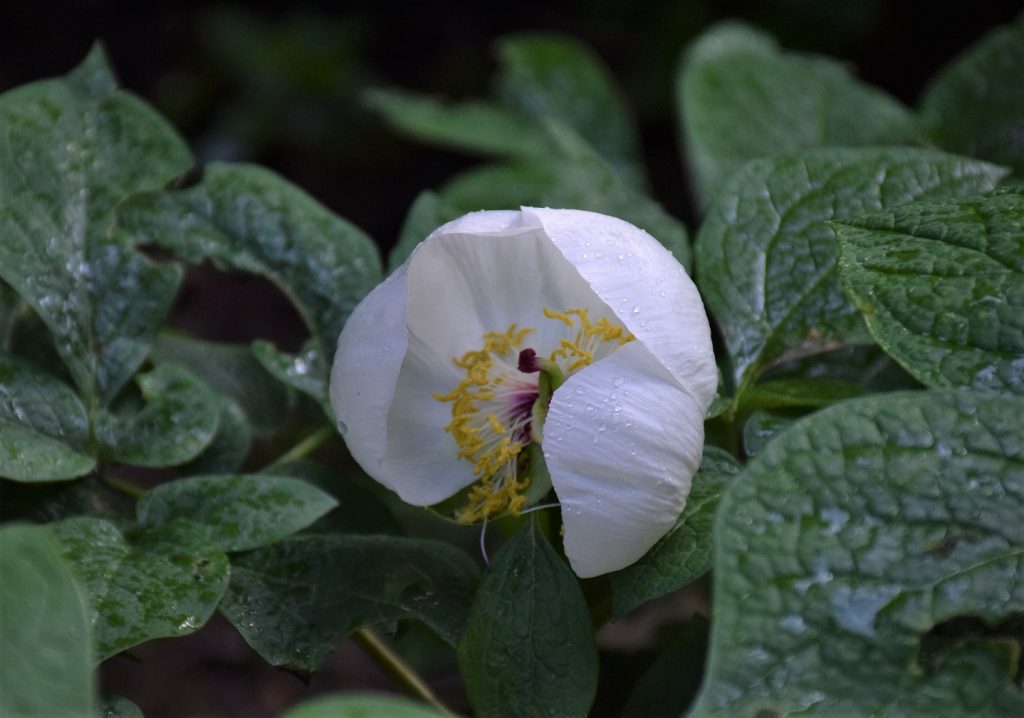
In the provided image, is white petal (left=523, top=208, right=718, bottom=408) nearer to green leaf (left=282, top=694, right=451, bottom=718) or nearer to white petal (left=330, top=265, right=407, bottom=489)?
white petal (left=330, top=265, right=407, bottom=489)

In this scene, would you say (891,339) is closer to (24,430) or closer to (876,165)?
(876,165)

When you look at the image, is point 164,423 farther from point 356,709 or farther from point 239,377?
point 356,709

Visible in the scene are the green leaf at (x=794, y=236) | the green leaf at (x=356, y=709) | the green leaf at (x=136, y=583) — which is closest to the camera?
the green leaf at (x=356, y=709)

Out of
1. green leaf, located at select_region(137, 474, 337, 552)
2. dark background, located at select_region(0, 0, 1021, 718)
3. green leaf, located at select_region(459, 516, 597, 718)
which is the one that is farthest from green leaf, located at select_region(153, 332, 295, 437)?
dark background, located at select_region(0, 0, 1021, 718)

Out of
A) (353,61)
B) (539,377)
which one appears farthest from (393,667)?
(353,61)

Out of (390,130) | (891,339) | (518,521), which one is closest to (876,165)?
(891,339)

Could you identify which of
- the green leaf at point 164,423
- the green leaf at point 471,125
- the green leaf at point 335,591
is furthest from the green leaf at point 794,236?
the green leaf at point 471,125

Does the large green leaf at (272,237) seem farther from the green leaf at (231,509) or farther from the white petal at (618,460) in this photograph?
the white petal at (618,460)
